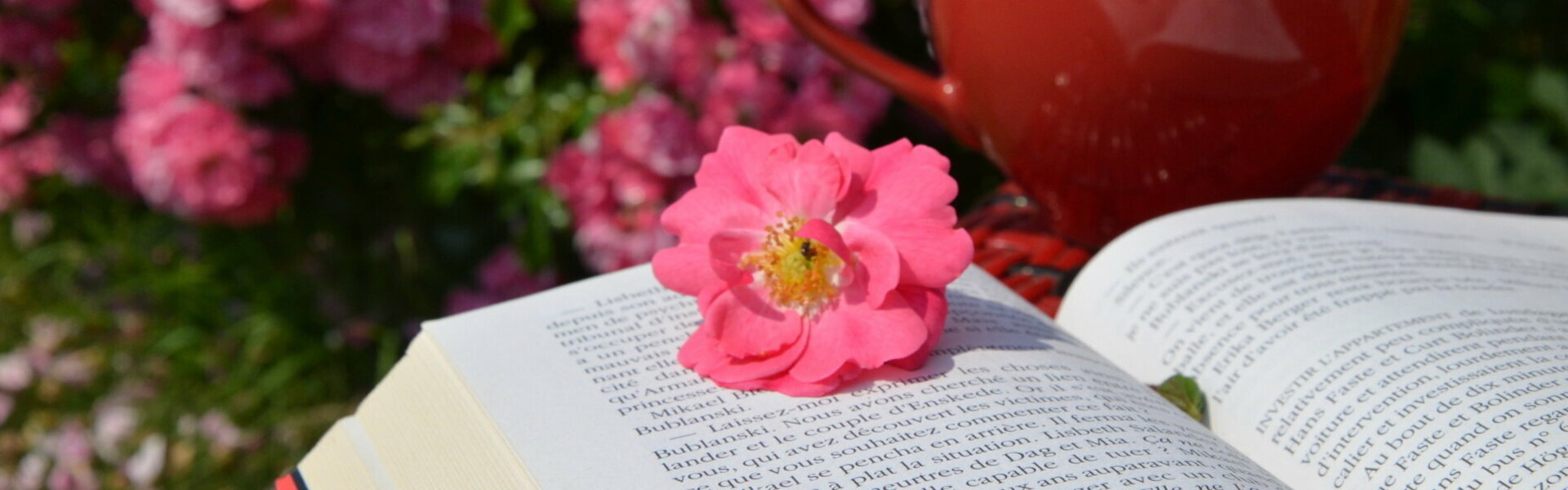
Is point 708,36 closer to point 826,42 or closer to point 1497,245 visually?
point 826,42

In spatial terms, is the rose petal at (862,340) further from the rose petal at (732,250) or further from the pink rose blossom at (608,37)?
the pink rose blossom at (608,37)

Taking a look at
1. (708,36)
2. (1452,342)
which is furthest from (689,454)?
(708,36)

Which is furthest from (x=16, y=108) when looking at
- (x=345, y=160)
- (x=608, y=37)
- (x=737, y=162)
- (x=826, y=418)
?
(x=826, y=418)

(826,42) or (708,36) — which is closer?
(826,42)

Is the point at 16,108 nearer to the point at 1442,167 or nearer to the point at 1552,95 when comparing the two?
the point at 1442,167

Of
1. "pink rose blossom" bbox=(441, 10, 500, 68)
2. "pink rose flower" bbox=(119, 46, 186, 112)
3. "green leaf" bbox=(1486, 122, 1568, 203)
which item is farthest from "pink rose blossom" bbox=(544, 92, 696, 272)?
"green leaf" bbox=(1486, 122, 1568, 203)
